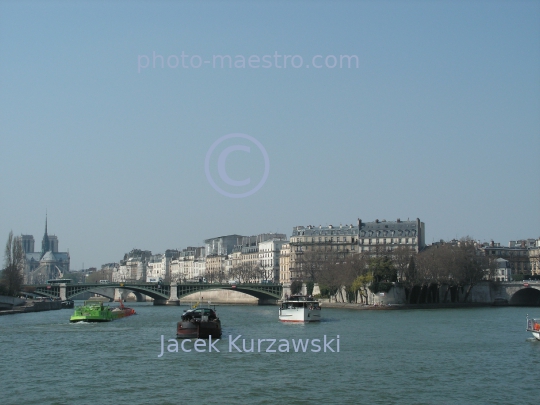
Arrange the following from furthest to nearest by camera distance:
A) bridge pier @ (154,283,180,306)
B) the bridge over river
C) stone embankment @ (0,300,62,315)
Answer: bridge pier @ (154,283,180,306), the bridge over river, stone embankment @ (0,300,62,315)

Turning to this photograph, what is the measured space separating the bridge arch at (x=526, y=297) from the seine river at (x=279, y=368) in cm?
4123

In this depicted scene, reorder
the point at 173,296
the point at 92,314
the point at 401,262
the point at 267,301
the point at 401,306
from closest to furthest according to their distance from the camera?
the point at 92,314, the point at 401,306, the point at 401,262, the point at 173,296, the point at 267,301

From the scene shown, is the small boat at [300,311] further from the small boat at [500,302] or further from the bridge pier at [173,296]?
the bridge pier at [173,296]

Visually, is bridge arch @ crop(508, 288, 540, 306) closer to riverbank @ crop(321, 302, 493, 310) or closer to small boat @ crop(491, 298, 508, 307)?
small boat @ crop(491, 298, 508, 307)

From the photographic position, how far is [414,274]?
83938 mm

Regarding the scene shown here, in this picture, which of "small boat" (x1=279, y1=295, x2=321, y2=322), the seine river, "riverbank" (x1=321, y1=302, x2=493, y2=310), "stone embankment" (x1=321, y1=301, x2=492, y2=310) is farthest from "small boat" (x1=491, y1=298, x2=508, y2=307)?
the seine river

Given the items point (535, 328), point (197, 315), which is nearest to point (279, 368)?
point (197, 315)

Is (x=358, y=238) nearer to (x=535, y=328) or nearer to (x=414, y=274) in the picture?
(x=414, y=274)

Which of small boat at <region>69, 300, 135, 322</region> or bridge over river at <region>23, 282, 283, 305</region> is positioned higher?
bridge over river at <region>23, 282, 283, 305</region>

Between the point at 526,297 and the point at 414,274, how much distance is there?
1704 cm

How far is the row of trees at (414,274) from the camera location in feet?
269

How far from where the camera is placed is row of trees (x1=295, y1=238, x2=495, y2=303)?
8194 centimetres

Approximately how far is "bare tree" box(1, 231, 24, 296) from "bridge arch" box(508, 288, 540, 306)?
55180mm

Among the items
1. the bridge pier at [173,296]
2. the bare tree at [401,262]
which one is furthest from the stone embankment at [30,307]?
the bare tree at [401,262]
